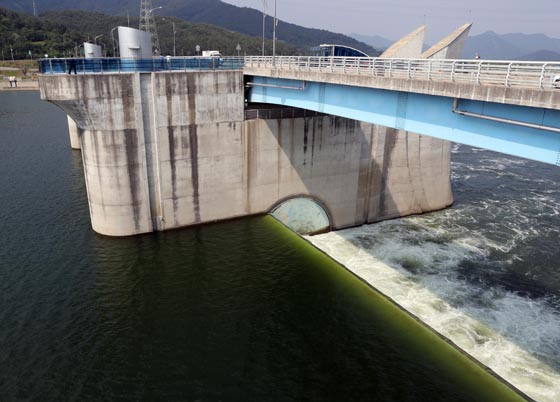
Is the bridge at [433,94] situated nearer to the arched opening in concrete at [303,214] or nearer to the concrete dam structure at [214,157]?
the concrete dam structure at [214,157]

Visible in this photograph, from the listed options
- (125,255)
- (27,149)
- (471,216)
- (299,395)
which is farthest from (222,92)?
(27,149)

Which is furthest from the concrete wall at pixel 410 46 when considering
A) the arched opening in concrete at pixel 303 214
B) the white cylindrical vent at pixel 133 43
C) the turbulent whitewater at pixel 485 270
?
the white cylindrical vent at pixel 133 43

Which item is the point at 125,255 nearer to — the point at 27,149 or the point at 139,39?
the point at 139,39

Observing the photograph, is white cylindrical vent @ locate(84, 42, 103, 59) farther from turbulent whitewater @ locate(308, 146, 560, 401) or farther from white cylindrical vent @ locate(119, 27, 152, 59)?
turbulent whitewater @ locate(308, 146, 560, 401)

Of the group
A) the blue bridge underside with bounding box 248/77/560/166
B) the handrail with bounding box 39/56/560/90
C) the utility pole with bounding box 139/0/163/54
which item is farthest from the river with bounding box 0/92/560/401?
the utility pole with bounding box 139/0/163/54

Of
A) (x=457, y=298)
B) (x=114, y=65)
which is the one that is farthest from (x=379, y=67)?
(x=114, y=65)
